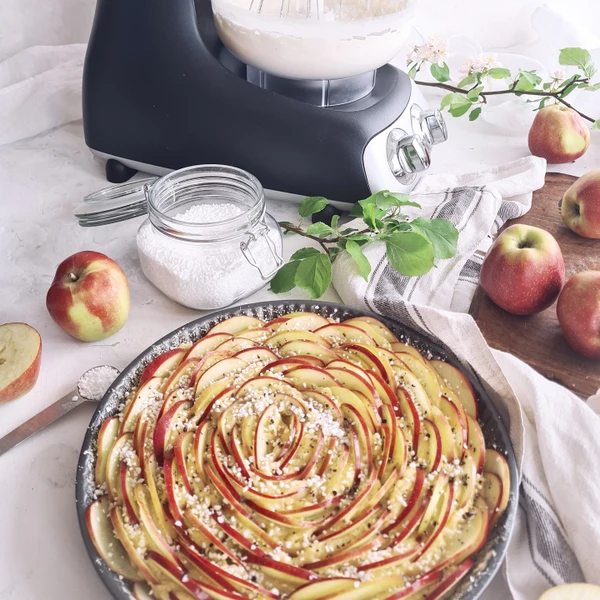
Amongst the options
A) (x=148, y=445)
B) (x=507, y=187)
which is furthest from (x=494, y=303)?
(x=148, y=445)

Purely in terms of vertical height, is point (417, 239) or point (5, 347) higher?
point (417, 239)

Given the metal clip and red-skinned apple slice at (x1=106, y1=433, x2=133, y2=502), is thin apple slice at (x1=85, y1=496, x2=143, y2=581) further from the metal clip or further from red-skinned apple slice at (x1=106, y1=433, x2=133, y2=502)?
the metal clip

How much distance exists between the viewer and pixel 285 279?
90cm

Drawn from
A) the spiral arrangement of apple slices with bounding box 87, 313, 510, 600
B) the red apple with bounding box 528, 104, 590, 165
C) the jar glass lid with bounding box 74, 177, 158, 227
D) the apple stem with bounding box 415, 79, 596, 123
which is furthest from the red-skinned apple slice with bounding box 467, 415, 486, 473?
the apple stem with bounding box 415, 79, 596, 123

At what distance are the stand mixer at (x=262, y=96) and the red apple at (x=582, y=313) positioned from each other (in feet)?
0.99

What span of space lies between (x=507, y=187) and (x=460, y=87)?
1.12 feet

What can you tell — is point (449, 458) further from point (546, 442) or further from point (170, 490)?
point (170, 490)

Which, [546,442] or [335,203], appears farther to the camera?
[335,203]

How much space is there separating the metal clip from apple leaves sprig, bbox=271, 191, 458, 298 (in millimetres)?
19

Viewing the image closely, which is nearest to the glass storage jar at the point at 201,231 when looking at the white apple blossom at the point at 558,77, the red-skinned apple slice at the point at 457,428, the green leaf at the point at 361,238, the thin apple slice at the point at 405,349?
the green leaf at the point at 361,238

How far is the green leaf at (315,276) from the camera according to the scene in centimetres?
87

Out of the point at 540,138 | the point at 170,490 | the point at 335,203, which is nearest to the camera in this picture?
the point at 170,490

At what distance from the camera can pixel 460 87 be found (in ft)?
4.28

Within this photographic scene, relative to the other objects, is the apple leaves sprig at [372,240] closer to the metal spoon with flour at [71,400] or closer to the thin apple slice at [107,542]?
the metal spoon with flour at [71,400]
